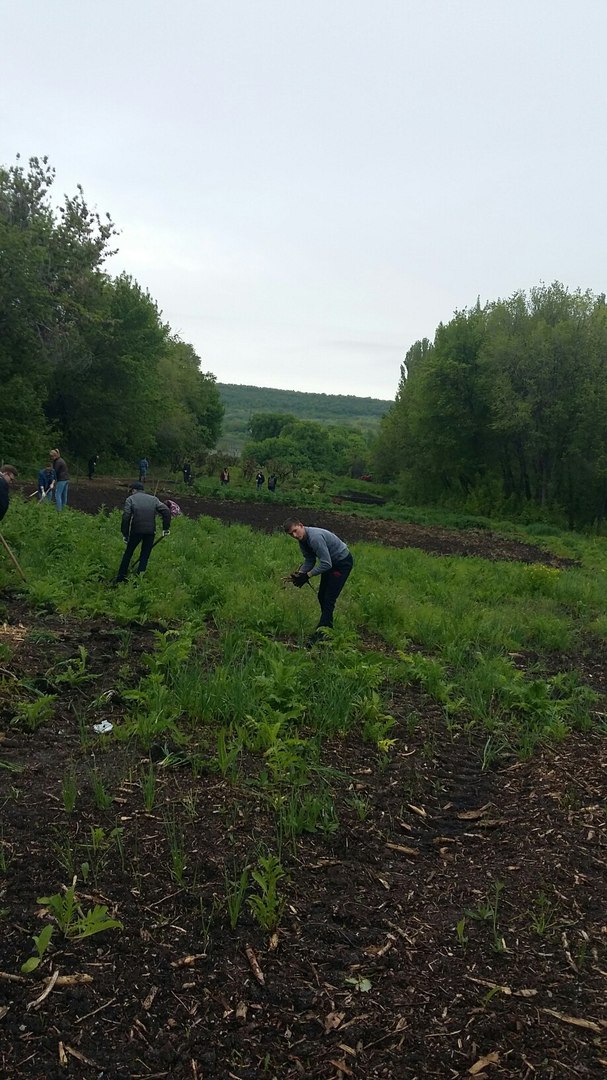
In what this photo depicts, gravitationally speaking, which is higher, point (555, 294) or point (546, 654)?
point (555, 294)

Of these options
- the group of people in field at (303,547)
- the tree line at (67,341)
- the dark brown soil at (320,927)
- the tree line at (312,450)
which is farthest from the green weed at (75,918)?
the tree line at (312,450)

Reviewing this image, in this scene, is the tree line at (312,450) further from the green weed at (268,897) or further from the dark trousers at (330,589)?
the green weed at (268,897)

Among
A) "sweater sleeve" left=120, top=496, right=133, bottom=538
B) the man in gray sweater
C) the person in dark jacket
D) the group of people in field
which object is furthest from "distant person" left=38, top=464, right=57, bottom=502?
the man in gray sweater

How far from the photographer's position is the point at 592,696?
22.8 feet

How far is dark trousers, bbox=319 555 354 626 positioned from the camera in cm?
842

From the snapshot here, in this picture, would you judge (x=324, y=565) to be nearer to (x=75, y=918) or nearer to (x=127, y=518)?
(x=127, y=518)

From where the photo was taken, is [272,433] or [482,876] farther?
[272,433]

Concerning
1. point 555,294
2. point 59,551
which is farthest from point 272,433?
point 59,551

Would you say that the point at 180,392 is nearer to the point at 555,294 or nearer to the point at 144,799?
the point at 555,294

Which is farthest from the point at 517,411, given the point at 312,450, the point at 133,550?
the point at 312,450

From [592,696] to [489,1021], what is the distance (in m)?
4.54

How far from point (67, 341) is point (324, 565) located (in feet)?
101

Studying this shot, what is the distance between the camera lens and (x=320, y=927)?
3473mm

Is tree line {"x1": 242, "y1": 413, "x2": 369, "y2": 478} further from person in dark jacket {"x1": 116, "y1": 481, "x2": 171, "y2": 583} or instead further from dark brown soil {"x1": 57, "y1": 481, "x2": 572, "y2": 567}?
person in dark jacket {"x1": 116, "y1": 481, "x2": 171, "y2": 583}
